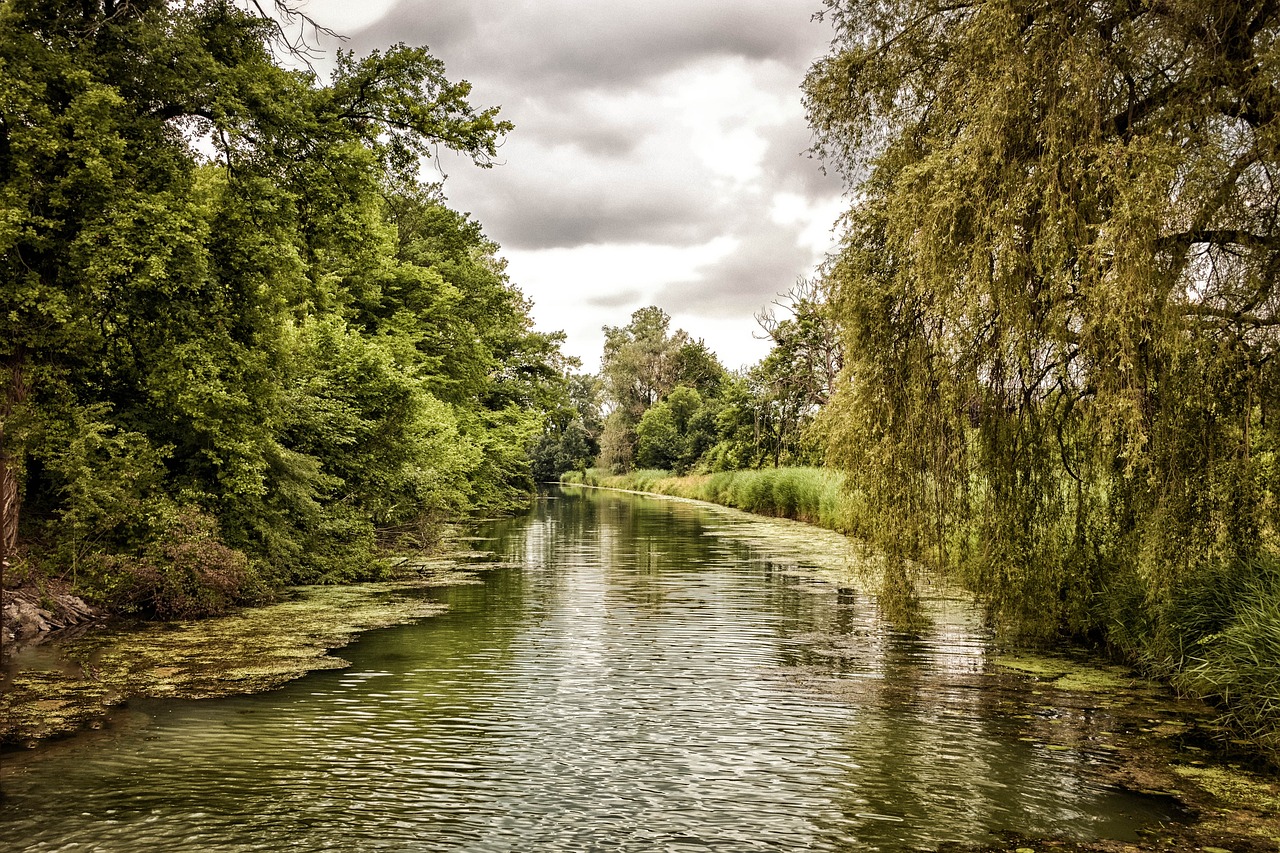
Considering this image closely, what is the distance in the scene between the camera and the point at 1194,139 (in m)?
8.06

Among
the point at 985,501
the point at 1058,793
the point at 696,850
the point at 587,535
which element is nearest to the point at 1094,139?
the point at 985,501

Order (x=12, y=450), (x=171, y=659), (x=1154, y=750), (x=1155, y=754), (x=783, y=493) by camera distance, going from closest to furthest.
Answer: (x=1155, y=754), (x=1154, y=750), (x=171, y=659), (x=12, y=450), (x=783, y=493)

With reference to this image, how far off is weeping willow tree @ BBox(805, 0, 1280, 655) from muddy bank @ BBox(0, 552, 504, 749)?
7.06 meters

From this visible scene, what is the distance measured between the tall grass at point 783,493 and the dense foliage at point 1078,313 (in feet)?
5.32

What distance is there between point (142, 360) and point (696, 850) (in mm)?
10683

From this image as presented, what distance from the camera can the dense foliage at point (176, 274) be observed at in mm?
11016

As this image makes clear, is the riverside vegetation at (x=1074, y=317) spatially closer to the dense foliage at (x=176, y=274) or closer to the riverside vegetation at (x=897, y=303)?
the riverside vegetation at (x=897, y=303)

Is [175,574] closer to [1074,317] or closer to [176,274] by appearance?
[176,274]

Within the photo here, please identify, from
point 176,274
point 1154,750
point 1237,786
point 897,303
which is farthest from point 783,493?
point 1237,786

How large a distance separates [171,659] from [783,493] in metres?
26.7

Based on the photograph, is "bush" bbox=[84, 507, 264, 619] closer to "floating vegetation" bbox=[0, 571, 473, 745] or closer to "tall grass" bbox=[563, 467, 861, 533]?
"floating vegetation" bbox=[0, 571, 473, 745]

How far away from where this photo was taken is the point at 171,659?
407 inches

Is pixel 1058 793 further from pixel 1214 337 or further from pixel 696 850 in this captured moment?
pixel 1214 337

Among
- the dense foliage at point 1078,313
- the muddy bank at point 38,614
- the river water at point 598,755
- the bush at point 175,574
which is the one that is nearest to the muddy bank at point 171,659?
the muddy bank at point 38,614
